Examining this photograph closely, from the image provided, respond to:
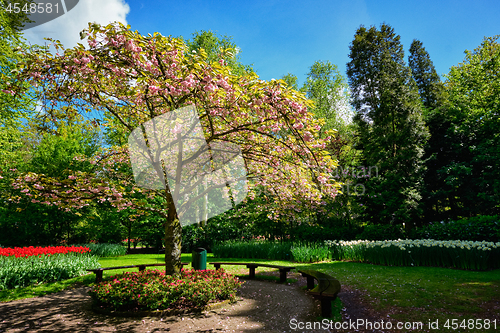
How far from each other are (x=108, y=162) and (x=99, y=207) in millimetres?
9375

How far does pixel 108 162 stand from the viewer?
25.2ft

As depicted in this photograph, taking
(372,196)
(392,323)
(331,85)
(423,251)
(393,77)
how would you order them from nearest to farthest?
(392,323) < (423,251) < (372,196) < (393,77) < (331,85)

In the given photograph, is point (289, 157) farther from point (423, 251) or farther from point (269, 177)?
point (423, 251)

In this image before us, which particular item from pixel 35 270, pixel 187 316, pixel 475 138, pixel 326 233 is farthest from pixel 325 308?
pixel 475 138

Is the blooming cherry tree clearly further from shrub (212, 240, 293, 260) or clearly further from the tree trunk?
shrub (212, 240, 293, 260)

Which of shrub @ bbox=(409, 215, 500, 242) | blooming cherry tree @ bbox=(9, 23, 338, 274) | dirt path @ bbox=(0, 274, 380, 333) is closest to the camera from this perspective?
blooming cherry tree @ bbox=(9, 23, 338, 274)

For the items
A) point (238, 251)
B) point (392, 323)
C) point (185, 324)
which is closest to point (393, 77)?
point (238, 251)

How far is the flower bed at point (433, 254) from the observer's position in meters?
7.35

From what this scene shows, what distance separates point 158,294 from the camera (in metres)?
4.55

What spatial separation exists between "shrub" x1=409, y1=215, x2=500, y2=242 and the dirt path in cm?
726

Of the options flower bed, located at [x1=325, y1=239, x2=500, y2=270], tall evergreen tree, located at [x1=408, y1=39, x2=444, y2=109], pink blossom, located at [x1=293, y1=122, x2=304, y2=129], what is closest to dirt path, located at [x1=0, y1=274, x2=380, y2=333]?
pink blossom, located at [x1=293, y1=122, x2=304, y2=129]

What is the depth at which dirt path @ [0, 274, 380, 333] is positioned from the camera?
13.0 feet

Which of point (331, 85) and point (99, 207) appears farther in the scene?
point (331, 85)

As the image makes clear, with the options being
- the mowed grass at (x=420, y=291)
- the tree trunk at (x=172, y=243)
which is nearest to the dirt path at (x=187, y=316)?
the mowed grass at (x=420, y=291)
